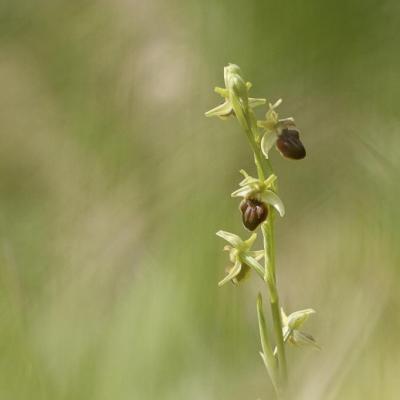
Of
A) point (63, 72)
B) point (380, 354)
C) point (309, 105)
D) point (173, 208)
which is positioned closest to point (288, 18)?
point (173, 208)

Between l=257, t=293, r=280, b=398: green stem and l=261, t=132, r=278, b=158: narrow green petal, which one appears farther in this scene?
l=261, t=132, r=278, b=158: narrow green petal

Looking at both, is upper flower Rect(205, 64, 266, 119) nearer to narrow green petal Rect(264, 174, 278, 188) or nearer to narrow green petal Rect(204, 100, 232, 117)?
narrow green petal Rect(204, 100, 232, 117)

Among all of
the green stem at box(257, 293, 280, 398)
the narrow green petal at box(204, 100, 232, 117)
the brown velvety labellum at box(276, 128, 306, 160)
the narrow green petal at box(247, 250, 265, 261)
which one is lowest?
the green stem at box(257, 293, 280, 398)

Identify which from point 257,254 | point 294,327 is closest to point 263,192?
point 257,254

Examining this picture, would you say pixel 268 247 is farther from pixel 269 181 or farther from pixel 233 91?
pixel 233 91

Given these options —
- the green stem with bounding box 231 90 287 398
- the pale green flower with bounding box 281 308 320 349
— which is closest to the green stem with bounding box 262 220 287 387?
the green stem with bounding box 231 90 287 398

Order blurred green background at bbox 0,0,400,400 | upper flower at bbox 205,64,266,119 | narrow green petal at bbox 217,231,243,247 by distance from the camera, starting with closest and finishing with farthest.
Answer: blurred green background at bbox 0,0,400,400, narrow green petal at bbox 217,231,243,247, upper flower at bbox 205,64,266,119

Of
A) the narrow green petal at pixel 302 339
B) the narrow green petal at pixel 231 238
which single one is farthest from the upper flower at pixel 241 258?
the narrow green petal at pixel 302 339
